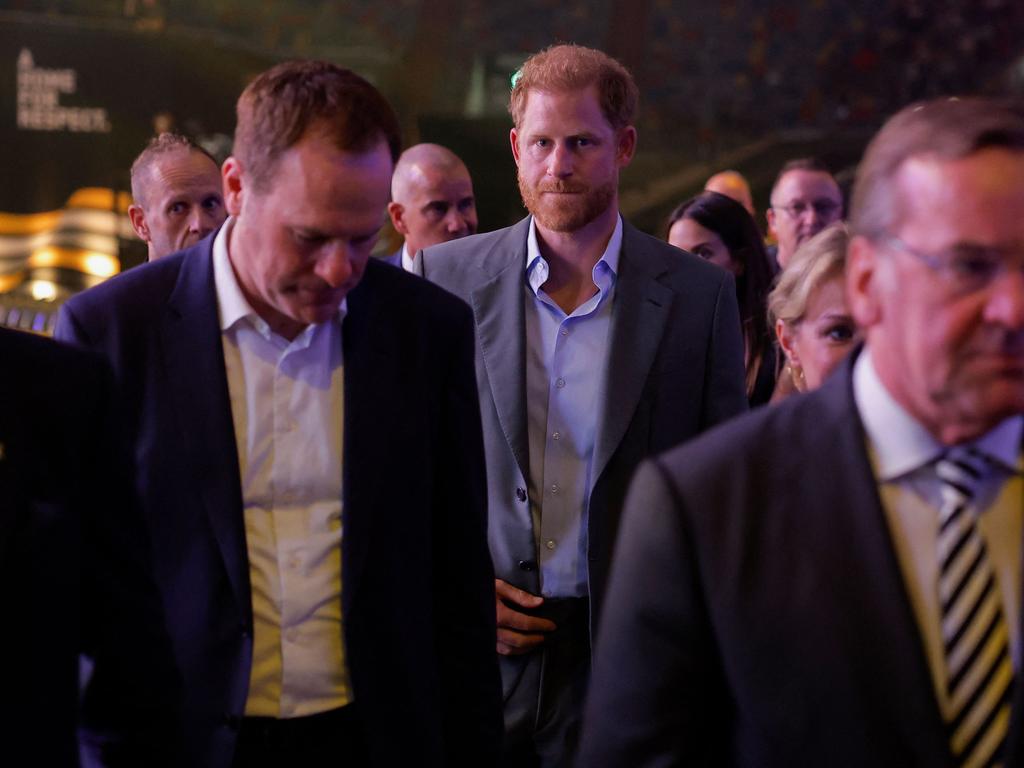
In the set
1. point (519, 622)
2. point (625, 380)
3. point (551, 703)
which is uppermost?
point (625, 380)

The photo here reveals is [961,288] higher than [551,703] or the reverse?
higher

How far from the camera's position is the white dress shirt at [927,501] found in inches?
53.2

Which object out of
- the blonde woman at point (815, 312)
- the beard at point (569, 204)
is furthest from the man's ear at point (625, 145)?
the blonde woman at point (815, 312)

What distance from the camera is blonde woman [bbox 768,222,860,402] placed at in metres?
2.53

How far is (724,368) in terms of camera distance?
2.80 meters

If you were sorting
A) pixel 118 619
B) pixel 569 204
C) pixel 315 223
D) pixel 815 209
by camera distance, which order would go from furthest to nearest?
pixel 815 209 → pixel 569 204 → pixel 315 223 → pixel 118 619

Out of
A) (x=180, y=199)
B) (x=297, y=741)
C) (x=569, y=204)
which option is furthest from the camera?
(x=180, y=199)

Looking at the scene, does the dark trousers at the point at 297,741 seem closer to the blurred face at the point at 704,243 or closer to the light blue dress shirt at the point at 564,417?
the light blue dress shirt at the point at 564,417

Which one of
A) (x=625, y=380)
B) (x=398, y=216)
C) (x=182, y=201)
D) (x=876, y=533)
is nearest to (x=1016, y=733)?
(x=876, y=533)

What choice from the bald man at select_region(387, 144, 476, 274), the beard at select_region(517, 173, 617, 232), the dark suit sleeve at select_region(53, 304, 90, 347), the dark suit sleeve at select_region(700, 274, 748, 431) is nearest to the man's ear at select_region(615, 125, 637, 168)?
the beard at select_region(517, 173, 617, 232)

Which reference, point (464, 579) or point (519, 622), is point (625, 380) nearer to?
point (519, 622)

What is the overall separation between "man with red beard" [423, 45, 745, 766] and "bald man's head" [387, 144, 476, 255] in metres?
1.58

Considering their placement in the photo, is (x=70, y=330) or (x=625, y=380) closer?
(x=70, y=330)

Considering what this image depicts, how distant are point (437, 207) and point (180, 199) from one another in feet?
3.87
